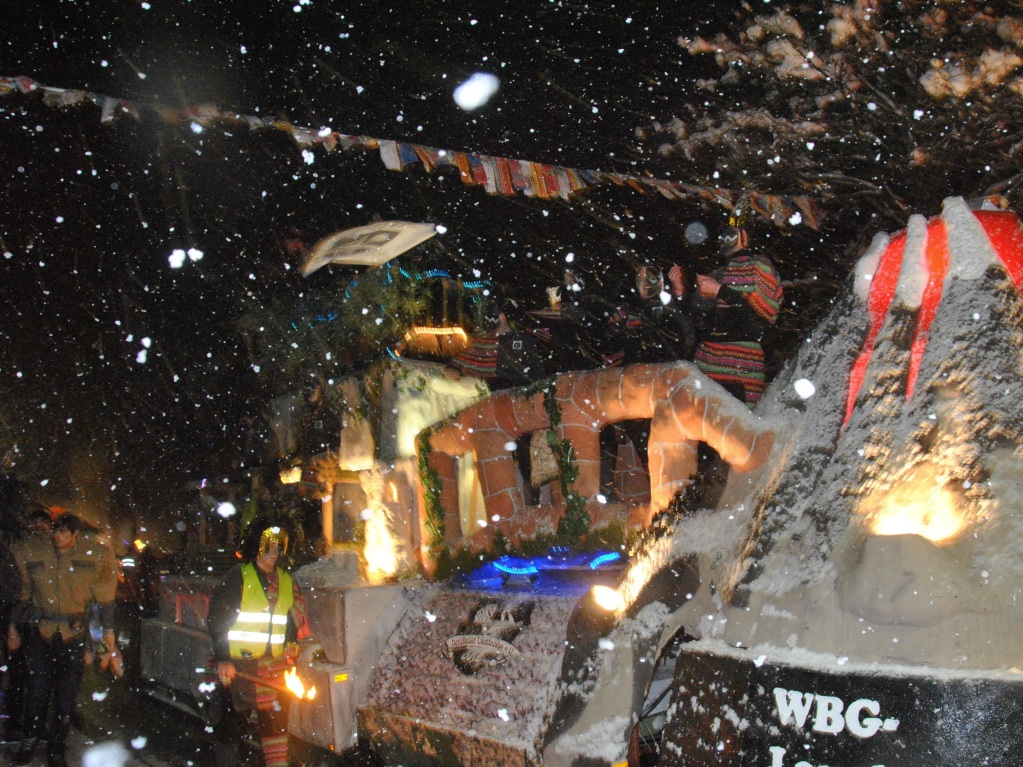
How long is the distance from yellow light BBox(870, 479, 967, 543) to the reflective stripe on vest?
530 centimetres

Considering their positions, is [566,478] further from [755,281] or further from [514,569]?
[755,281]

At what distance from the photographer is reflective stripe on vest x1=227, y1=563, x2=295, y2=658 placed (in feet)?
21.0

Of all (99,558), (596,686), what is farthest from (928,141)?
(99,558)

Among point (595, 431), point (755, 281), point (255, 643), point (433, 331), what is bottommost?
point (255, 643)

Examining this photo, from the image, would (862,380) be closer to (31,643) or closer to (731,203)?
(731,203)

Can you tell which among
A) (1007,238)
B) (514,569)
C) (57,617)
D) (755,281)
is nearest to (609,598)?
(514,569)

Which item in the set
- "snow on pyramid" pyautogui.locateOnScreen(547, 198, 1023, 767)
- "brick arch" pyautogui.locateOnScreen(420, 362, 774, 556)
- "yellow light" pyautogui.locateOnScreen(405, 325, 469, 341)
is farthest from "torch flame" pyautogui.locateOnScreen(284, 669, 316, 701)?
"yellow light" pyautogui.locateOnScreen(405, 325, 469, 341)

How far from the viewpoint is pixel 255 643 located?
255 inches

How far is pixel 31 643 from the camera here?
7180mm

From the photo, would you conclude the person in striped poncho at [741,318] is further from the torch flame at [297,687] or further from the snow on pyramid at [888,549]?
the torch flame at [297,687]

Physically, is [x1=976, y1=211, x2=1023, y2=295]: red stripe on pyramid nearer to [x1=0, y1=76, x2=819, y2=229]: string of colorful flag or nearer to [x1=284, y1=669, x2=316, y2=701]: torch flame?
[x1=0, y1=76, x2=819, y2=229]: string of colorful flag

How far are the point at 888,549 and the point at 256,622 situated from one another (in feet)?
18.0

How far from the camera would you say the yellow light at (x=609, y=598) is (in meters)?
4.64

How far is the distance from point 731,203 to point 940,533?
4.79 metres
